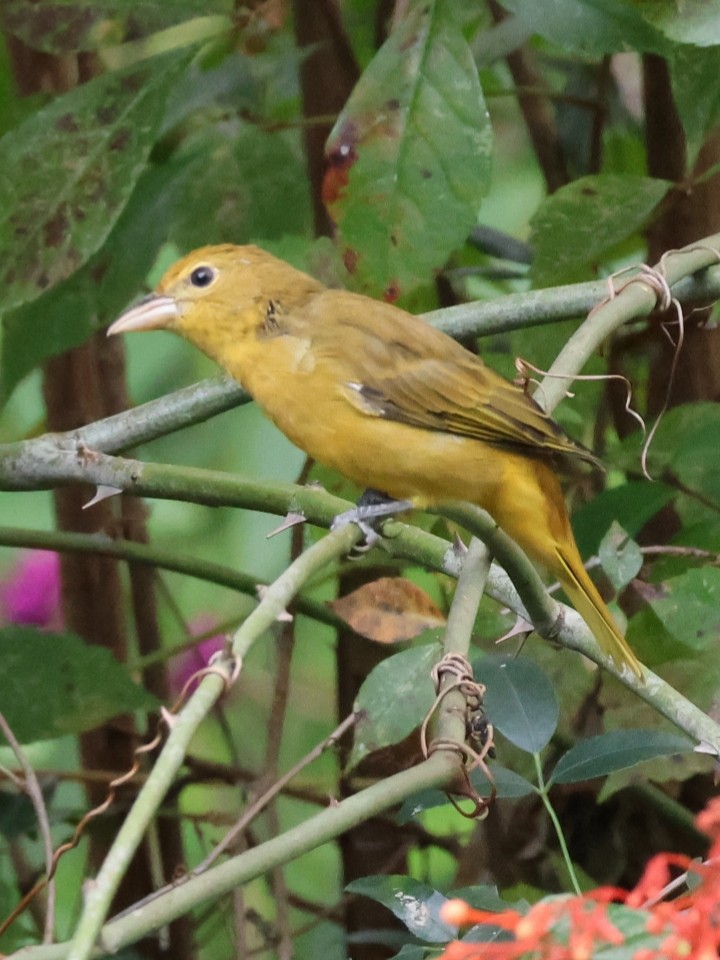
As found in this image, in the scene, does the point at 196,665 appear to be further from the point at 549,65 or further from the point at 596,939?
the point at 596,939

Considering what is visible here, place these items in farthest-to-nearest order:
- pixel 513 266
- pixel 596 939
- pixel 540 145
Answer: pixel 513 266, pixel 540 145, pixel 596 939

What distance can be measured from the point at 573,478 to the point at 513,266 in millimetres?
533

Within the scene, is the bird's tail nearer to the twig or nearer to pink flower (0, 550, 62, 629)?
the twig

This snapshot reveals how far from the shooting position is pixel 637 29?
4.83 ft

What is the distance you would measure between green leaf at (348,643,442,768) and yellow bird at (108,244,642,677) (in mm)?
222

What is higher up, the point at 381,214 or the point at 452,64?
the point at 452,64

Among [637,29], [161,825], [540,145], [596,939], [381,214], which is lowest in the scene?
[596,939]

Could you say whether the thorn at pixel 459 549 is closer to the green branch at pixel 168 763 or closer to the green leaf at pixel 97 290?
the green branch at pixel 168 763

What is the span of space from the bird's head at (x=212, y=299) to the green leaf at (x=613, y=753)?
2.30 ft

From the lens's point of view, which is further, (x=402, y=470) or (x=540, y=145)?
(x=540, y=145)

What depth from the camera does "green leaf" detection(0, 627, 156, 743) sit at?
5.36 feet

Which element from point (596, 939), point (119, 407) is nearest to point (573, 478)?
point (119, 407)

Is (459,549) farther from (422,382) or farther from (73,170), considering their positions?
(73,170)

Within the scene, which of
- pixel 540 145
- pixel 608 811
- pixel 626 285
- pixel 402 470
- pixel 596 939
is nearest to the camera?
pixel 596 939
